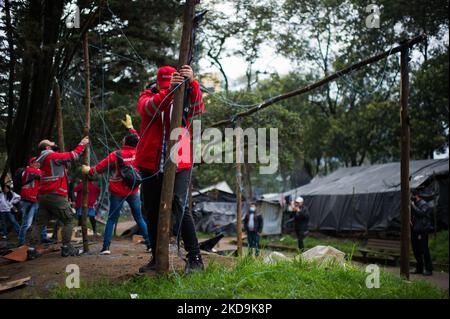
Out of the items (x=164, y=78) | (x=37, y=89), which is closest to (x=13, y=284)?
(x=164, y=78)

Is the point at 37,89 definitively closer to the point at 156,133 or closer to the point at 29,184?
the point at 29,184

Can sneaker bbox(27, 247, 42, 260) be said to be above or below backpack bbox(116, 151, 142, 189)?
below

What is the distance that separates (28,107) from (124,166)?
7.01m

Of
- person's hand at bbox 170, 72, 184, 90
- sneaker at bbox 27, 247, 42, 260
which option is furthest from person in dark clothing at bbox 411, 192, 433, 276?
sneaker at bbox 27, 247, 42, 260

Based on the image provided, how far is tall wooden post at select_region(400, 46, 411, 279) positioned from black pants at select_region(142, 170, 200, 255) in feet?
10.6

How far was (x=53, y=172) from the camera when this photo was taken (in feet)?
22.3

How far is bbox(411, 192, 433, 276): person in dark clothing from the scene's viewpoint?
9.84 metres

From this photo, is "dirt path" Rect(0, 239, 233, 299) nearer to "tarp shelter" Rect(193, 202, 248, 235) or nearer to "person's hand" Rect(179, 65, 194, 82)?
"person's hand" Rect(179, 65, 194, 82)

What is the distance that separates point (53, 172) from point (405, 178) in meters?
5.52

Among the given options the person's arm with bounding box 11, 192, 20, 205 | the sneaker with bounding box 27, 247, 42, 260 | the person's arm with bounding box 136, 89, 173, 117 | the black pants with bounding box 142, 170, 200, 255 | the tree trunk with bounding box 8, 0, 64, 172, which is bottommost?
the sneaker with bounding box 27, 247, 42, 260

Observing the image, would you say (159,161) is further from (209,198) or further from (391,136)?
(209,198)

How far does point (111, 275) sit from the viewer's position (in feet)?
14.9

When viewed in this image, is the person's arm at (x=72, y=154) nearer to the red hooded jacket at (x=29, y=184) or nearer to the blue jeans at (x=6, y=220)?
the red hooded jacket at (x=29, y=184)
